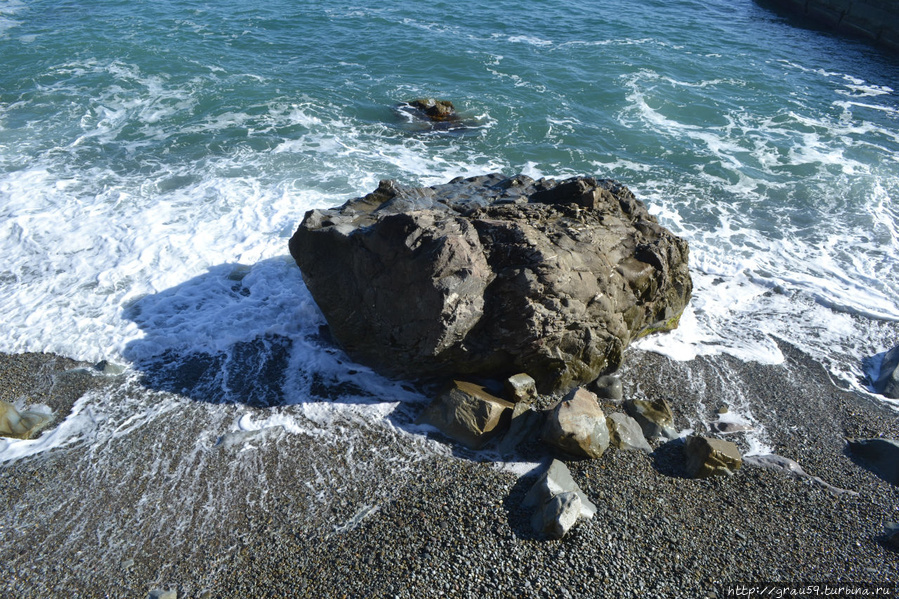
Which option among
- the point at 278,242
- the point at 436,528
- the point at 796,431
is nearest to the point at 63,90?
the point at 278,242

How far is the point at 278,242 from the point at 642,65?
17.2 m

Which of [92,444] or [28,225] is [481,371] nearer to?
[92,444]

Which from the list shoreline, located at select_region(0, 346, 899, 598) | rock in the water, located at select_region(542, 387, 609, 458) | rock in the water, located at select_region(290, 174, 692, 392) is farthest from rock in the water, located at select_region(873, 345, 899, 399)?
rock in the water, located at select_region(542, 387, 609, 458)

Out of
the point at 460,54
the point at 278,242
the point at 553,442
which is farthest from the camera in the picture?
the point at 460,54

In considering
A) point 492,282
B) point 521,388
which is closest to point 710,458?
point 521,388

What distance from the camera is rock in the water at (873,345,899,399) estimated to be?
960 cm

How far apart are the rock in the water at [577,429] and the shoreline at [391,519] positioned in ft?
0.68

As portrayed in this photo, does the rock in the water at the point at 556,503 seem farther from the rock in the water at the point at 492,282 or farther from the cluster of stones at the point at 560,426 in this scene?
the rock in the water at the point at 492,282

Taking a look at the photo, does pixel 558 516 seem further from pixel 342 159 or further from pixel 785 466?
pixel 342 159

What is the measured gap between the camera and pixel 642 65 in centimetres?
2316

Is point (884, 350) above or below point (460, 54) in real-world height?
below

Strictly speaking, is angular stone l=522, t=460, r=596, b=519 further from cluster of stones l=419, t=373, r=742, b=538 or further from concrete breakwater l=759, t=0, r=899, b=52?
concrete breakwater l=759, t=0, r=899, b=52

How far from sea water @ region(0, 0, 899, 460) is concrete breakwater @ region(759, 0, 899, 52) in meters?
0.91

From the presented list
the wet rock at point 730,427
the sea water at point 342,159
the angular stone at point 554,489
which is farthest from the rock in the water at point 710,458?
the angular stone at point 554,489
